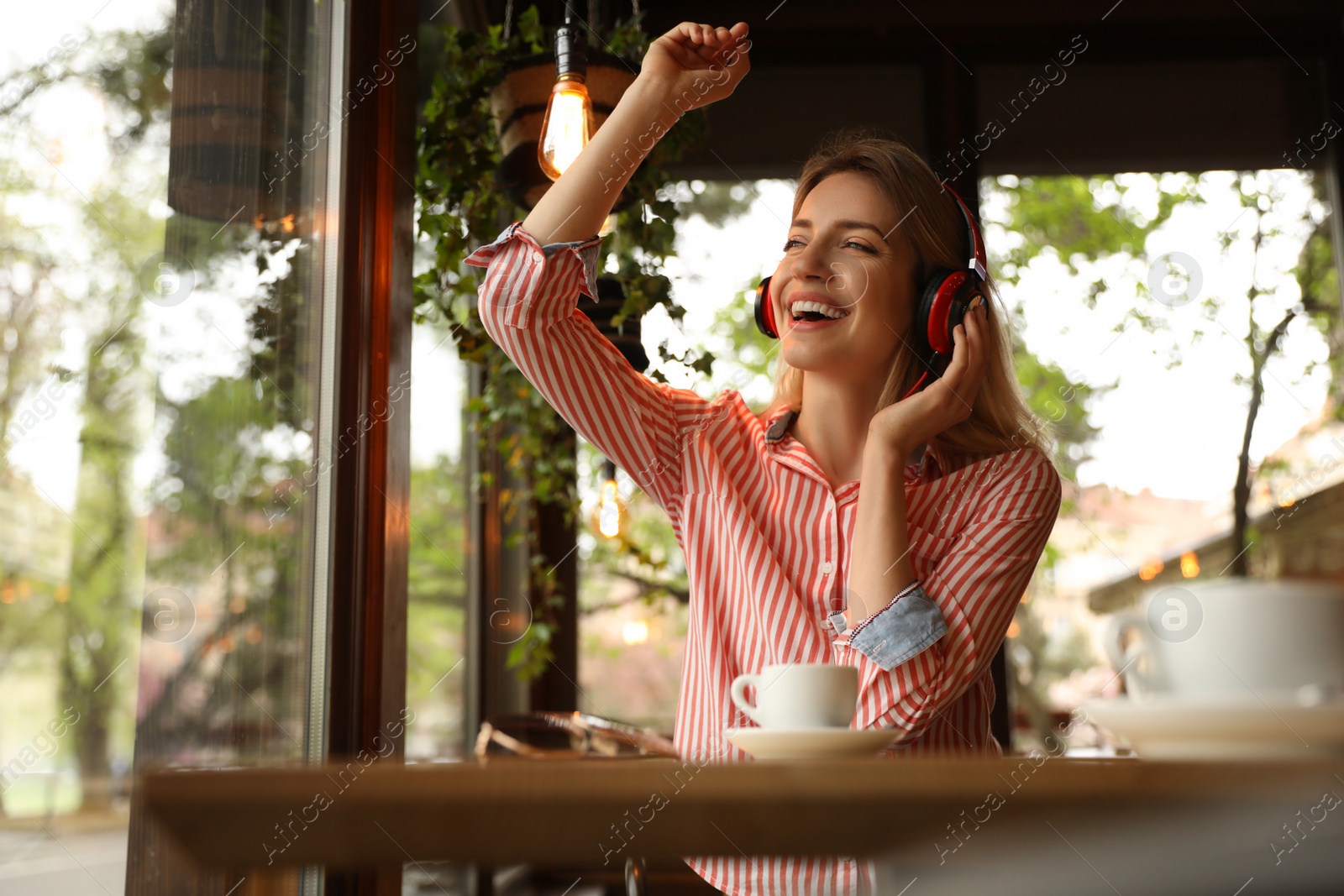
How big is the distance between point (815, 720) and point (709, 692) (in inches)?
20.5

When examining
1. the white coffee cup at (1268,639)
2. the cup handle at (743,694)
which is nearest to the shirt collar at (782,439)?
the cup handle at (743,694)

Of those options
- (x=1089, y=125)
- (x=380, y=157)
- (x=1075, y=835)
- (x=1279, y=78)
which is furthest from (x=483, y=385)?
(x=1279, y=78)

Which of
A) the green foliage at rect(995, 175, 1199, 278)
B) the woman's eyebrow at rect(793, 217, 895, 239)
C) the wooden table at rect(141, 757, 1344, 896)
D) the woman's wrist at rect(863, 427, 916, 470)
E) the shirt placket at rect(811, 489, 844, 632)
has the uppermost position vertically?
the green foliage at rect(995, 175, 1199, 278)

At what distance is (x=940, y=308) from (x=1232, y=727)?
3.08 feet

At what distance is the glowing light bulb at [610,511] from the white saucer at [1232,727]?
2.35 metres

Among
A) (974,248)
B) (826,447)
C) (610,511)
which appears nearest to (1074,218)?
(610,511)

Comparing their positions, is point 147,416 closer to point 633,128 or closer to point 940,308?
point 633,128

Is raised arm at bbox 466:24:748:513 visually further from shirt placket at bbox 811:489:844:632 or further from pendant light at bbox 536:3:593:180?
pendant light at bbox 536:3:593:180

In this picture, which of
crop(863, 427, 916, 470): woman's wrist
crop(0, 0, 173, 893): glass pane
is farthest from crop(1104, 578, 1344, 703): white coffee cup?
crop(0, 0, 173, 893): glass pane

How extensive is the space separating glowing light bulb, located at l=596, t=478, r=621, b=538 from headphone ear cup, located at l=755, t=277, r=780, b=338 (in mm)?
1411

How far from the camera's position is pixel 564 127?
159cm

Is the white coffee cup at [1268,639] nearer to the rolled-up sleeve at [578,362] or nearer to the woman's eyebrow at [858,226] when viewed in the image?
the rolled-up sleeve at [578,362]

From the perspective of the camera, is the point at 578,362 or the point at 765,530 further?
the point at 765,530

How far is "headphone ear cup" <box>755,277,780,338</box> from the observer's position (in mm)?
1400
